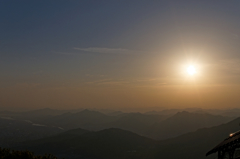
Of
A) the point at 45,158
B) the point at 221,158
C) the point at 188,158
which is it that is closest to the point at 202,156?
the point at 188,158

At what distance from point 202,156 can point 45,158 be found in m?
179

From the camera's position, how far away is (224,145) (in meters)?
22.9

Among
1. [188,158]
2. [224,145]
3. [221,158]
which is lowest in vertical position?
[188,158]

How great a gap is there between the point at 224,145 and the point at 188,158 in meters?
196

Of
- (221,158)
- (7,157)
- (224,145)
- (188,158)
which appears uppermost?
(224,145)

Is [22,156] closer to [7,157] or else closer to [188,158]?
[7,157]

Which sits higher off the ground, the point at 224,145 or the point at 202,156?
the point at 224,145

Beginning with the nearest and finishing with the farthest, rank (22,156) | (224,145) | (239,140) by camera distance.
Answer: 1. (239,140)
2. (224,145)
3. (22,156)

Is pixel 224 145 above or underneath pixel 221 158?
above

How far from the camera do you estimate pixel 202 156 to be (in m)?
193

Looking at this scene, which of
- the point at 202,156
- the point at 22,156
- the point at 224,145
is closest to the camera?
the point at 224,145

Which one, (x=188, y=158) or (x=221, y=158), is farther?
(x=188, y=158)

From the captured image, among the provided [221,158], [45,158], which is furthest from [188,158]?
[221,158]

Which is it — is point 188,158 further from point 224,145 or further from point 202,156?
point 224,145
